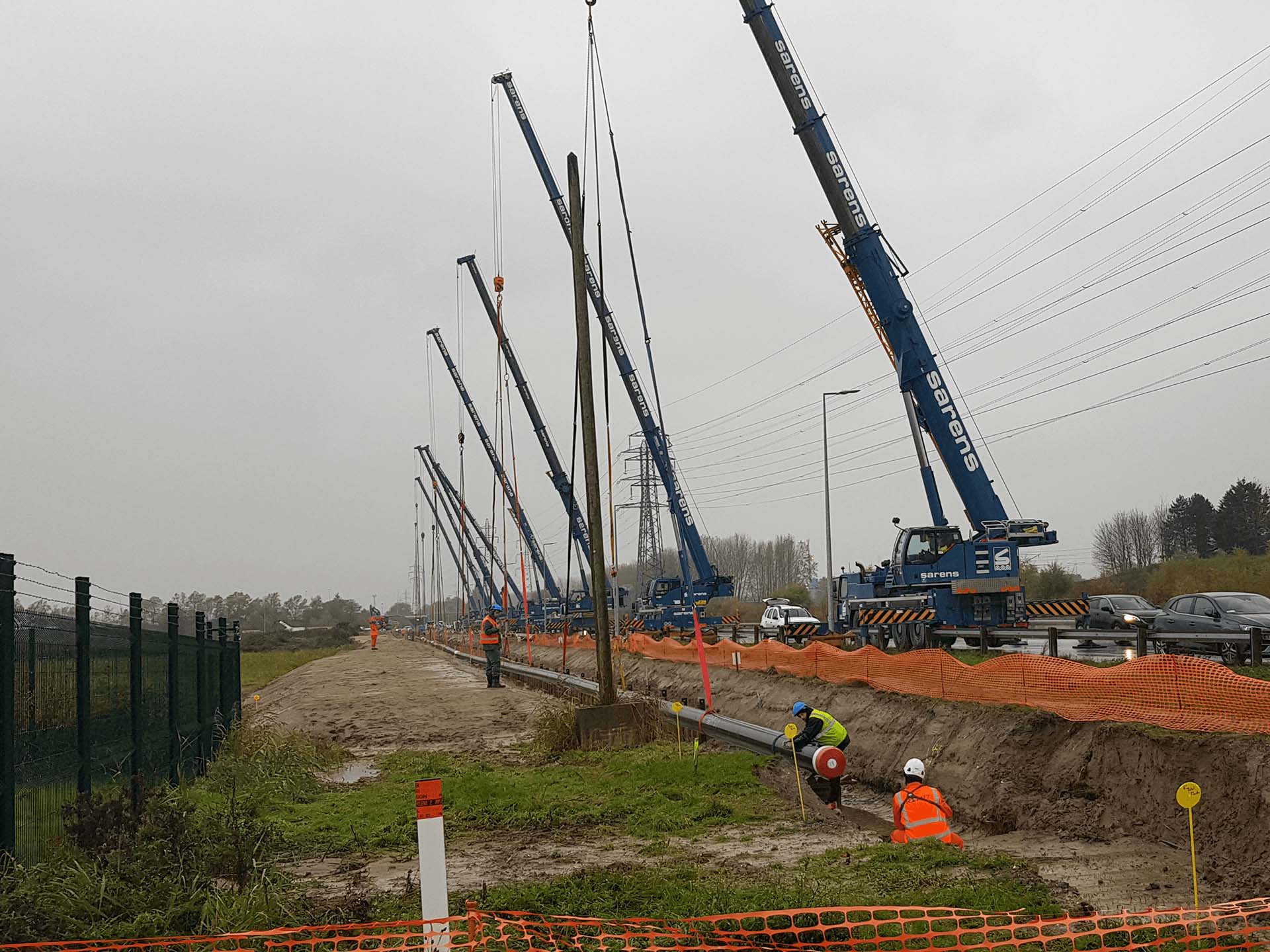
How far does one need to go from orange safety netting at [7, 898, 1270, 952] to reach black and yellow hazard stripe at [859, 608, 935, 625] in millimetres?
17603

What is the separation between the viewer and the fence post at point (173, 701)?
12.6 metres

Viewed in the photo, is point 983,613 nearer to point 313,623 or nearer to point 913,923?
point 913,923

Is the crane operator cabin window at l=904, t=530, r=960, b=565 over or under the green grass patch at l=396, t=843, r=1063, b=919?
over

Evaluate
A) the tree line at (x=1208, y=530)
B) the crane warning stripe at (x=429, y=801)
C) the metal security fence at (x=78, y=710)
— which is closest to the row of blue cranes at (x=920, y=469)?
the metal security fence at (x=78, y=710)

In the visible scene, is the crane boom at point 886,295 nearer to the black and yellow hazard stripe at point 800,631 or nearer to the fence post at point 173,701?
the black and yellow hazard stripe at point 800,631

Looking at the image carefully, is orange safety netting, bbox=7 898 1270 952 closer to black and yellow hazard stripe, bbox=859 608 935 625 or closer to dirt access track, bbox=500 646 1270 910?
dirt access track, bbox=500 646 1270 910

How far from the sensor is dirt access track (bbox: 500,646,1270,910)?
820 cm

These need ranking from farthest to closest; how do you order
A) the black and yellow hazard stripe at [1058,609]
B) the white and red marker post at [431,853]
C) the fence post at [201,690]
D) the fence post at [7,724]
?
1. the black and yellow hazard stripe at [1058,609]
2. the fence post at [201,690]
3. the fence post at [7,724]
4. the white and red marker post at [431,853]

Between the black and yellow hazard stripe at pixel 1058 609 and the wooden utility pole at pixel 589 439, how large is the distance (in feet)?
39.7

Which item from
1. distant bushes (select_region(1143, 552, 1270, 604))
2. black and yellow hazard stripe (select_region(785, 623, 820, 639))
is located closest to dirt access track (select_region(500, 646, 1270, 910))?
Answer: black and yellow hazard stripe (select_region(785, 623, 820, 639))

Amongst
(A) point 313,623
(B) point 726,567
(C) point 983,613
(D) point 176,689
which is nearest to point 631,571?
(B) point 726,567

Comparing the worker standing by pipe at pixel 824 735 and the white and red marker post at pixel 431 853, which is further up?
the white and red marker post at pixel 431 853

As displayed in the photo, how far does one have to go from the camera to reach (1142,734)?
10312mm

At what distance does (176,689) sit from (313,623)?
6149 inches
